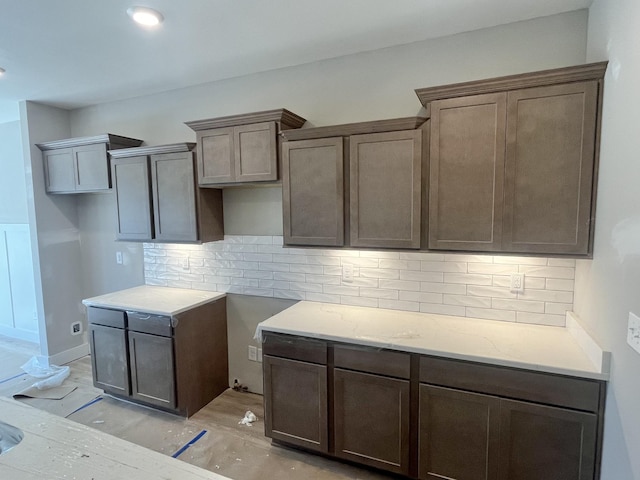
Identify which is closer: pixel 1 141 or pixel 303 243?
pixel 303 243

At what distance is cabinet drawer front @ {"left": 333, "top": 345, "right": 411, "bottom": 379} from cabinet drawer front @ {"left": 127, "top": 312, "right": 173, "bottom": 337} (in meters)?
1.37

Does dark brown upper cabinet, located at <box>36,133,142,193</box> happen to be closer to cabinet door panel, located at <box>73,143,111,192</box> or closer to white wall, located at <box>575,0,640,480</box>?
cabinet door panel, located at <box>73,143,111,192</box>

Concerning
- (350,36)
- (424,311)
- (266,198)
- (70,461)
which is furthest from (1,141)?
(424,311)

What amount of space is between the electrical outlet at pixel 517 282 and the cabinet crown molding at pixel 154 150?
2511mm

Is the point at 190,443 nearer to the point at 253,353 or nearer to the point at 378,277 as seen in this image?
the point at 253,353

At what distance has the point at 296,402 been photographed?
2.19 metres

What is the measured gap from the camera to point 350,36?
2.20 m

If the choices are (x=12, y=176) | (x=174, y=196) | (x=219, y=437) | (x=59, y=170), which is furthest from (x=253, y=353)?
(x=12, y=176)

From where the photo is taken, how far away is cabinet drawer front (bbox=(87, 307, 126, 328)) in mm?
2748

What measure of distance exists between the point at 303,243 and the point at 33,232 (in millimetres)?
3047

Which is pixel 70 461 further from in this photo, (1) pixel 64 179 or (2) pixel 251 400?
(1) pixel 64 179

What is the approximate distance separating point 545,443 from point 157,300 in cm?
278

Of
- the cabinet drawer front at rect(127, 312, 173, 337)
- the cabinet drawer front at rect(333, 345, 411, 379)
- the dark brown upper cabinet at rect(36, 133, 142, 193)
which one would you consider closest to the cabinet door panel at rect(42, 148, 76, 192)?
the dark brown upper cabinet at rect(36, 133, 142, 193)

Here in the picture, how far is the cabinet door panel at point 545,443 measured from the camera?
1.57m
